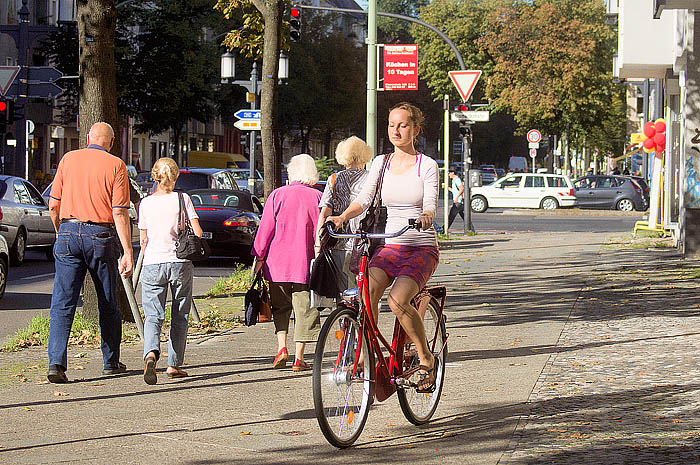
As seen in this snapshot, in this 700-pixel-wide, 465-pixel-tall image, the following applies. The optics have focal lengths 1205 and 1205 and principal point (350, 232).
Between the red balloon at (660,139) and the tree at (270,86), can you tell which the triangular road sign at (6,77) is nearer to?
the tree at (270,86)

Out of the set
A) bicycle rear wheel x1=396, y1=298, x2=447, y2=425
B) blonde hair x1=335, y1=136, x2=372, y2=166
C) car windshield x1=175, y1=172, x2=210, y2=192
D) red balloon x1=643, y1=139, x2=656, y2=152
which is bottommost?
bicycle rear wheel x1=396, y1=298, x2=447, y2=425

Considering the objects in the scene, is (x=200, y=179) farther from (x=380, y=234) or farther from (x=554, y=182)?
(x=554, y=182)

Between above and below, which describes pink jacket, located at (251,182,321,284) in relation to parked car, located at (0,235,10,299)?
above

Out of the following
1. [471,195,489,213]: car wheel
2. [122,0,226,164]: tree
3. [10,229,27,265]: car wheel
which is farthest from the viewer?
[122,0,226,164]: tree

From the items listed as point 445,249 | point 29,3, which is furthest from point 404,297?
point 29,3

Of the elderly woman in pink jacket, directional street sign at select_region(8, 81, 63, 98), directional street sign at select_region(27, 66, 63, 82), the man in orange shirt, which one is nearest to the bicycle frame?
the elderly woman in pink jacket

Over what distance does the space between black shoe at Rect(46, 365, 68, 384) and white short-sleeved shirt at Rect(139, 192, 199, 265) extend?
1.01 m

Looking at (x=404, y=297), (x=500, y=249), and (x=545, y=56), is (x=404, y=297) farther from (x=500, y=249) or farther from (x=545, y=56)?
(x=545, y=56)

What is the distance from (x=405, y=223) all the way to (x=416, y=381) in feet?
3.05

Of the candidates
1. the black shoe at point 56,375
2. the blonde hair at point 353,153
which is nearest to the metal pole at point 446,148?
the blonde hair at point 353,153

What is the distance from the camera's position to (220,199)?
71.9ft

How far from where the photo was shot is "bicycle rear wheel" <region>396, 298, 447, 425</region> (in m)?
6.98

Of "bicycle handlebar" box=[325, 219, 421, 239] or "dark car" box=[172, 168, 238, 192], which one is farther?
"dark car" box=[172, 168, 238, 192]

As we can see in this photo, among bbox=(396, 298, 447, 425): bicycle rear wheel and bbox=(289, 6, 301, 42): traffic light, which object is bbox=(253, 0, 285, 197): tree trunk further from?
bbox=(396, 298, 447, 425): bicycle rear wheel
